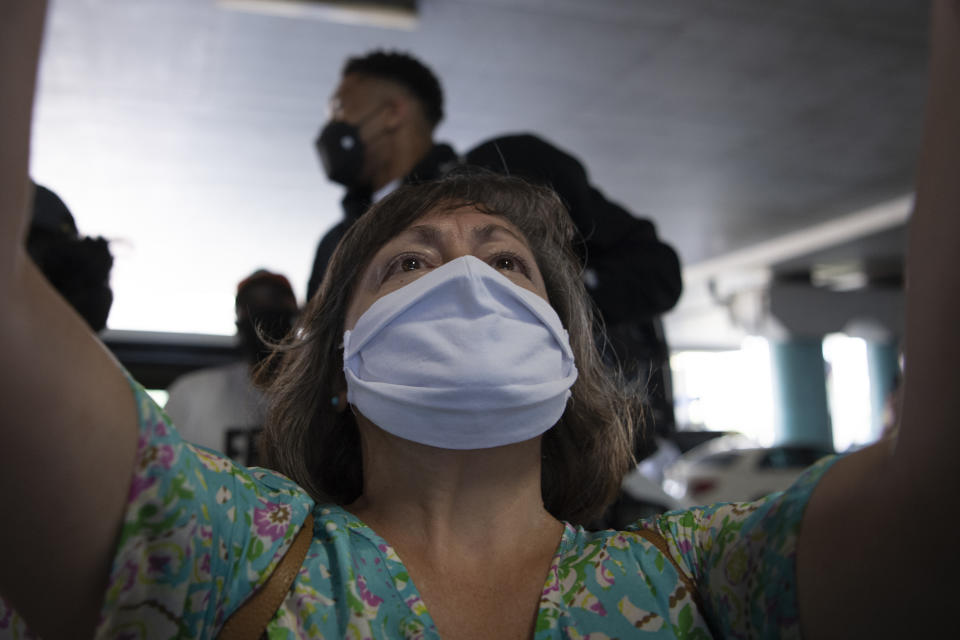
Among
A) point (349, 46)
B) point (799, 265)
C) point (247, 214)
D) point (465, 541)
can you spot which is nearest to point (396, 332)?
point (465, 541)

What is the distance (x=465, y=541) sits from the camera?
1.18 m

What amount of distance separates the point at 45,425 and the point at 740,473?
868cm

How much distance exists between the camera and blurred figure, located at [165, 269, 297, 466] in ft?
7.86

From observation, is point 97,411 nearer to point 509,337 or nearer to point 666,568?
point 509,337

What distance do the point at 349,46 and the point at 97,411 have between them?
5.39 meters

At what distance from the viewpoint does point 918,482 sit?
743 mm

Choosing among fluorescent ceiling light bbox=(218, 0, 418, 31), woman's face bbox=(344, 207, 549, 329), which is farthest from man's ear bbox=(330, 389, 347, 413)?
fluorescent ceiling light bbox=(218, 0, 418, 31)

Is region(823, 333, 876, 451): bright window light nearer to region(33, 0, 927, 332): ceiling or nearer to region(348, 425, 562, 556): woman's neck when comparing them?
region(33, 0, 927, 332): ceiling

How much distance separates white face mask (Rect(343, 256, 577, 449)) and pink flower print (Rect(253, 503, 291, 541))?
0.18m

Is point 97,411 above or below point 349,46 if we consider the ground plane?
below

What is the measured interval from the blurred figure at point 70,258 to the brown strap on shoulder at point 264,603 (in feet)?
1.63

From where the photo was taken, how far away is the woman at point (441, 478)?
72 centimetres

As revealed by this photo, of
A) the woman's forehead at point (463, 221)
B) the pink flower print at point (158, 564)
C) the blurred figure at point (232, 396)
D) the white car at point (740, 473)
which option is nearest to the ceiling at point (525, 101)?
the blurred figure at point (232, 396)

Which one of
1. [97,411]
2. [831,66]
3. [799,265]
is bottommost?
[799,265]
